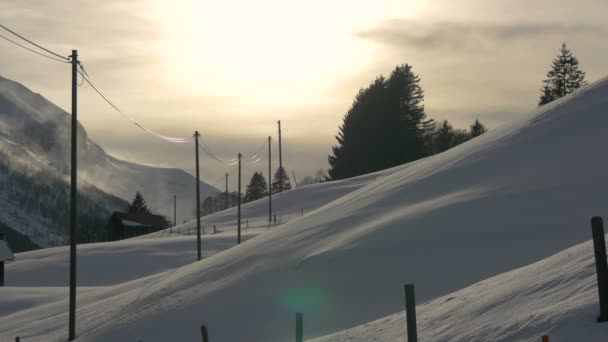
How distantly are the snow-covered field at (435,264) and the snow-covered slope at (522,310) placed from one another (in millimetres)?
32

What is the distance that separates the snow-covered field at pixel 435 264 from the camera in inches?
478

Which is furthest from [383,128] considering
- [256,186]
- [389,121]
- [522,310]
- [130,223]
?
[522,310]

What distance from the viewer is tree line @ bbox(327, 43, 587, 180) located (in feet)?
309

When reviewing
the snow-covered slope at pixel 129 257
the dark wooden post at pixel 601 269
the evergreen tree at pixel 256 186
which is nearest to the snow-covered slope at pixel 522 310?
the dark wooden post at pixel 601 269

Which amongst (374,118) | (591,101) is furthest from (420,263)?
(374,118)

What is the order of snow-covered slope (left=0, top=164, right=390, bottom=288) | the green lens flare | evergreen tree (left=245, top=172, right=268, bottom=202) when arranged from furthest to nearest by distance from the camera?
evergreen tree (left=245, top=172, right=268, bottom=202), snow-covered slope (left=0, top=164, right=390, bottom=288), the green lens flare

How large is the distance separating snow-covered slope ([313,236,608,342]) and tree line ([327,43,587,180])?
262 ft

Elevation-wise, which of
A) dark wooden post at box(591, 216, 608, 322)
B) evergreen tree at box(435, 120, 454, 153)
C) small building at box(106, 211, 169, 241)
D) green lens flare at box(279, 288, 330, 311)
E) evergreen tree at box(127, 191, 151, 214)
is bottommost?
green lens flare at box(279, 288, 330, 311)

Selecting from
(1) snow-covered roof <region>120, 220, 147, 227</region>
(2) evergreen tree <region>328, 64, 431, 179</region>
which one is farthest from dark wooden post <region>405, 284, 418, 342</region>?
(1) snow-covered roof <region>120, 220, 147, 227</region>

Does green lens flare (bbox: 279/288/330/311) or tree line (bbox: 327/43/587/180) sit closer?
green lens flare (bbox: 279/288/330/311)

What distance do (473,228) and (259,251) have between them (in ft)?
28.2

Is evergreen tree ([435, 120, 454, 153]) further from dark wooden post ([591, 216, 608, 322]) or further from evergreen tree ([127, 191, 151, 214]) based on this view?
dark wooden post ([591, 216, 608, 322])

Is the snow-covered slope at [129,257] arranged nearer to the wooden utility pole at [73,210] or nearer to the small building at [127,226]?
the small building at [127,226]

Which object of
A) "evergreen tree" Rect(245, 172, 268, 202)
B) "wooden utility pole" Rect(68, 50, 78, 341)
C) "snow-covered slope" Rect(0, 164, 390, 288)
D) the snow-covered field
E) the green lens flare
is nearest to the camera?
the snow-covered field
